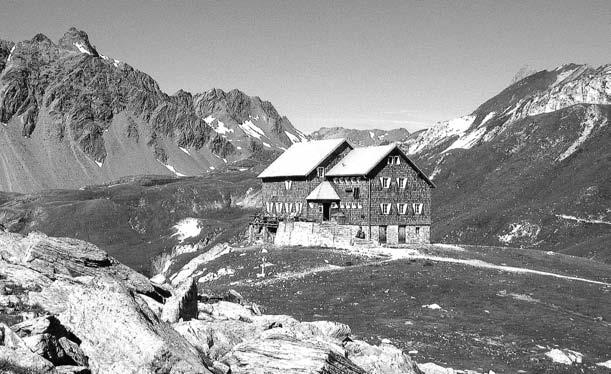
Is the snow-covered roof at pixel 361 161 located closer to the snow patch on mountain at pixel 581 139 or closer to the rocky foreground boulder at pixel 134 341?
the rocky foreground boulder at pixel 134 341

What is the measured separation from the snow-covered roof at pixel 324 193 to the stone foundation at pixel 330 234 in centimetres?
457

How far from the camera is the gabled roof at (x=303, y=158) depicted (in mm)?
90875

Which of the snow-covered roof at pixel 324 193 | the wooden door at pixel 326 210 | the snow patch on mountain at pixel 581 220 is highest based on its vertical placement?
the snow-covered roof at pixel 324 193

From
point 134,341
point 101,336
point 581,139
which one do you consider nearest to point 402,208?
point 101,336

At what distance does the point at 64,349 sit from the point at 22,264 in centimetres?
1251

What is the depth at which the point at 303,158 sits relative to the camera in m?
95.1

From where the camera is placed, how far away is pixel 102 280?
68.6 ft

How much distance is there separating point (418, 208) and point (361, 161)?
1091cm

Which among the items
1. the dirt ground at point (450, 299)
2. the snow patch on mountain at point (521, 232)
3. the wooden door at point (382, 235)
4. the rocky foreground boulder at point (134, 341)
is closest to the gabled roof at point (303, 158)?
the wooden door at point (382, 235)

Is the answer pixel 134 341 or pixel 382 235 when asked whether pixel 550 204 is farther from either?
pixel 134 341

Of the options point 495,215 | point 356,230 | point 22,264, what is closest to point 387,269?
point 356,230

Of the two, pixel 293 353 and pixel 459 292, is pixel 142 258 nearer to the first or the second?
pixel 459 292

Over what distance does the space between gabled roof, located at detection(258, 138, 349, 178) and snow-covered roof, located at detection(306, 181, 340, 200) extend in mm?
2838

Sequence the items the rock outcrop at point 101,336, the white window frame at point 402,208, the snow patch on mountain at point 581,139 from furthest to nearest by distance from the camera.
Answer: the snow patch on mountain at point 581,139
the white window frame at point 402,208
the rock outcrop at point 101,336
